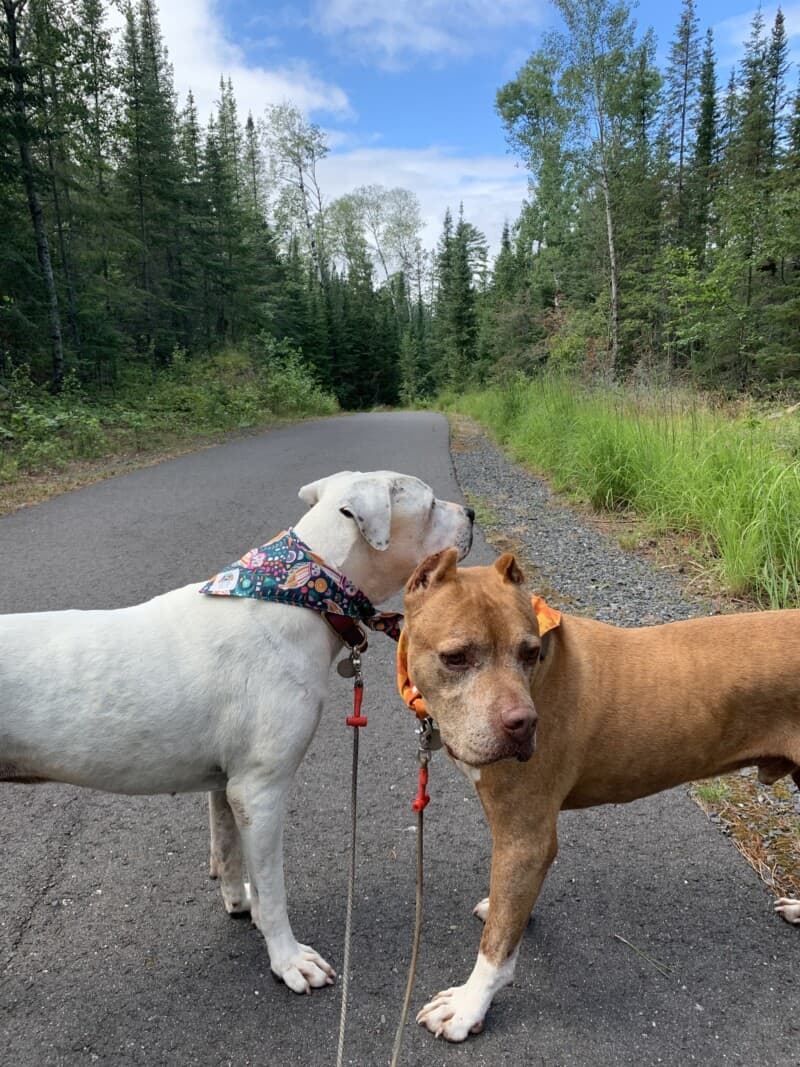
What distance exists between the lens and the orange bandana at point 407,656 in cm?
216

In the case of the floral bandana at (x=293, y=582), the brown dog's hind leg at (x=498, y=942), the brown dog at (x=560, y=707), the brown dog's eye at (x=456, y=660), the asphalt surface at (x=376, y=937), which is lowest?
the asphalt surface at (x=376, y=937)

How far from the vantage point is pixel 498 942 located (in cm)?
199

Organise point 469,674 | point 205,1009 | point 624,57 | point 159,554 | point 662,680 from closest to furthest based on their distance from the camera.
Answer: point 469,674 → point 205,1009 → point 662,680 → point 159,554 → point 624,57

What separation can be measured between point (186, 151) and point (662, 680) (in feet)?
133

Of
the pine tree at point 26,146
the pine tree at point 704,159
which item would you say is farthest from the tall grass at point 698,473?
the pine tree at point 704,159

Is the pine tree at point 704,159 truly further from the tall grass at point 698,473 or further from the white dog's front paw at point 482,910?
the white dog's front paw at point 482,910

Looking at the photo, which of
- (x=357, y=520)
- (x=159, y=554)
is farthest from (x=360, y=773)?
(x=159, y=554)

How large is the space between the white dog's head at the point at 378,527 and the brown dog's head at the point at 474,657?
0.33m

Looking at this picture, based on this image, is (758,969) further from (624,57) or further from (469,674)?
(624,57)

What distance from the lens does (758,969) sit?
7.07 ft

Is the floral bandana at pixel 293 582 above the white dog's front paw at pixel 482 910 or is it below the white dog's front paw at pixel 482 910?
above

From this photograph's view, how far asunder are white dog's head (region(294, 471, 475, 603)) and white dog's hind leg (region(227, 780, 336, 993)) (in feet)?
2.67

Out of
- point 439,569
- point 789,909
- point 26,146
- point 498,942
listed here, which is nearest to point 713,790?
point 789,909

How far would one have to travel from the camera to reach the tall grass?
4.95 m
